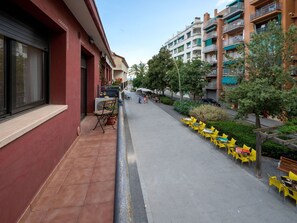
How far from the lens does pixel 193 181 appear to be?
815 centimetres

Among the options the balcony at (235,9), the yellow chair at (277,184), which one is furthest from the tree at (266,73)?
the balcony at (235,9)

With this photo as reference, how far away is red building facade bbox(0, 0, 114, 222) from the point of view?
2.56 meters

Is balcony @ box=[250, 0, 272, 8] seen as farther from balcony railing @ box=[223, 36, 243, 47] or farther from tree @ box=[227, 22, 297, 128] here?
tree @ box=[227, 22, 297, 128]

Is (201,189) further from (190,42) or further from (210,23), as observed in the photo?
(190,42)

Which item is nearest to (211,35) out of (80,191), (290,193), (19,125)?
(290,193)

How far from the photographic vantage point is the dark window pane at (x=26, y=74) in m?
3.34

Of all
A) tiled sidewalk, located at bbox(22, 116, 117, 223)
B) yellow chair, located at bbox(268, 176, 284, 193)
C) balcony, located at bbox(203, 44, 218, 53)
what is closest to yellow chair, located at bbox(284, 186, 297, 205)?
yellow chair, located at bbox(268, 176, 284, 193)

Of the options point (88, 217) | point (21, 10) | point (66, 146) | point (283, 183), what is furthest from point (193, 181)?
point (21, 10)

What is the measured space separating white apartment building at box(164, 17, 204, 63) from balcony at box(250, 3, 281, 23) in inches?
751

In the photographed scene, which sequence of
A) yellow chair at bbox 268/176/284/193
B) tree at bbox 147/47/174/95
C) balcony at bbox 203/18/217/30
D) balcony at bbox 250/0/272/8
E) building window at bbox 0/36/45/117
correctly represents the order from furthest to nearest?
tree at bbox 147/47/174/95 → balcony at bbox 203/18/217/30 → balcony at bbox 250/0/272/8 → yellow chair at bbox 268/176/284/193 → building window at bbox 0/36/45/117

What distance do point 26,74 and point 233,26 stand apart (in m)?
32.8

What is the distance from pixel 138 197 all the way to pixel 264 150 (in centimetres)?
831

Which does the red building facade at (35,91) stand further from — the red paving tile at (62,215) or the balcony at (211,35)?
the balcony at (211,35)

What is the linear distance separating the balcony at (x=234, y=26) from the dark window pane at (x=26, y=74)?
31080 mm
